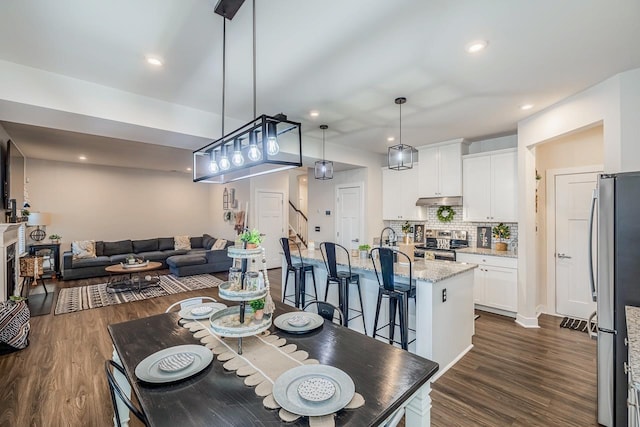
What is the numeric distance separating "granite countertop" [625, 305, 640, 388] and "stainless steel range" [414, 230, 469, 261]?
9.20 feet

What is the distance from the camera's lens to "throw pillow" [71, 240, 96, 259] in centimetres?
697

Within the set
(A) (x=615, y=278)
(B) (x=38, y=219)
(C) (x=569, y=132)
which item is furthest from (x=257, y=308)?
(B) (x=38, y=219)

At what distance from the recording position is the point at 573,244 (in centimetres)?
420

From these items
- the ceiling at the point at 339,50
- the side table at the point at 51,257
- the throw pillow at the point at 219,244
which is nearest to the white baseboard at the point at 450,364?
the ceiling at the point at 339,50

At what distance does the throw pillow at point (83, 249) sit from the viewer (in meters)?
6.97

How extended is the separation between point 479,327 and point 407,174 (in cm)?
298

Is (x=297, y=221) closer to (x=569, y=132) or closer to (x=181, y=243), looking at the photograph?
(x=181, y=243)

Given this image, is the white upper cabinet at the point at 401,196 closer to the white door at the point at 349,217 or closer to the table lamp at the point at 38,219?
the white door at the point at 349,217

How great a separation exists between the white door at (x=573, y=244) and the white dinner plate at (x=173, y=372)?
4.99 m

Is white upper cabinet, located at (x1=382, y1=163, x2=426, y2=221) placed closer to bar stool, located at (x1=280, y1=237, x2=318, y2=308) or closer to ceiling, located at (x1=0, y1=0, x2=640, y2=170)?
ceiling, located at (x1=0, y1=0, x2=640, y2=170)

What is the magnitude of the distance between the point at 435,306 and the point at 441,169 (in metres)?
3.22

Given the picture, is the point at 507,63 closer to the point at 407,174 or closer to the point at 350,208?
the point at 407,174

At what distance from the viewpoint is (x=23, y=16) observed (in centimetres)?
194

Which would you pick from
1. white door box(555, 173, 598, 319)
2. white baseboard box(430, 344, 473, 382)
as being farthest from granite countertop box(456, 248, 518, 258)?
white baseboard box(430, 344, 473, 382)
